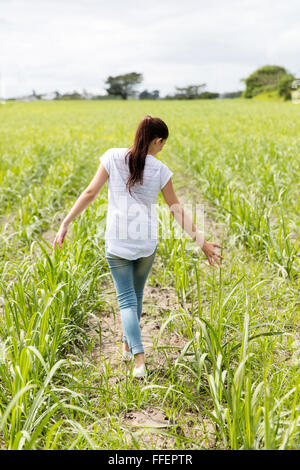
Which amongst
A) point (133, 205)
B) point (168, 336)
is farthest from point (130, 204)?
point (168, 336)

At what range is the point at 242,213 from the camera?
14.7ft

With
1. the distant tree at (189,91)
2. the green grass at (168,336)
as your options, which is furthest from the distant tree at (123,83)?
the green grass at (168,336)

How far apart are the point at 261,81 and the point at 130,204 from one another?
258 ft

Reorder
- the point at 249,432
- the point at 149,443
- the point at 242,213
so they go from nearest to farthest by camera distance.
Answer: the point at 249,432 → the point at 149,443 → the point at 242,213

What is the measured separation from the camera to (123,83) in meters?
85.1

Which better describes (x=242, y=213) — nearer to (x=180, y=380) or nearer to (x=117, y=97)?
(x=180, y=380)

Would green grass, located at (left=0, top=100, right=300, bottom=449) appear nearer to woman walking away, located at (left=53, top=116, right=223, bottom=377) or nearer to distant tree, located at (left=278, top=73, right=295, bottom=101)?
woman walking away, located at (left=53, top=116, right=223, bottom=377)

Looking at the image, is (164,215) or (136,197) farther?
(164,215)

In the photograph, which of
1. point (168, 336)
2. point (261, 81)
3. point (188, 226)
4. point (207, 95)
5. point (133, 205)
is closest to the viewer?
point (133, 205)

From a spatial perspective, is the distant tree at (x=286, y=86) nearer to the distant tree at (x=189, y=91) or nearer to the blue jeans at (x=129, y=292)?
the distant tree at (x=189, y=91)

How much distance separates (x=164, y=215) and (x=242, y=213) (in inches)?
34.5

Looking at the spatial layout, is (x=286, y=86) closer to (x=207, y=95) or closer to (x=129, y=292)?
(x=207, y=95)

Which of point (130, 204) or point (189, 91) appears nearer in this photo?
point (130, 204)
